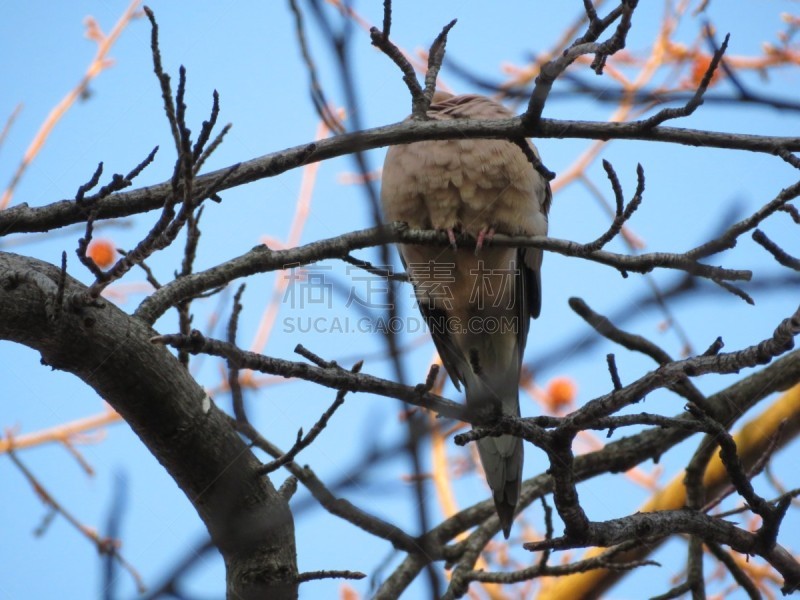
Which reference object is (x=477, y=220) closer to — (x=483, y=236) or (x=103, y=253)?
(x=483, y=236)

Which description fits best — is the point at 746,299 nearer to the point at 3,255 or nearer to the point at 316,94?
the point at 316,94

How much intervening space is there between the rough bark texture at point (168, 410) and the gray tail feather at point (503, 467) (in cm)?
123

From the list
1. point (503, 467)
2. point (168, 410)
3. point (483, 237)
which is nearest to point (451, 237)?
point (483, 237)

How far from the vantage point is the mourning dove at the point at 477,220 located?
3.38 m

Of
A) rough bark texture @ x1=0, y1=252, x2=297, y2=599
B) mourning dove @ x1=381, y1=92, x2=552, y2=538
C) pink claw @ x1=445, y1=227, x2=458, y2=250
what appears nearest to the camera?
rough bark texture @ x1=0, y1=252, x2=297, y2=599

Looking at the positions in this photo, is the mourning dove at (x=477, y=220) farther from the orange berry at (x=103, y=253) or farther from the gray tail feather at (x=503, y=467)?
the orange berry at (x=103, y=253)

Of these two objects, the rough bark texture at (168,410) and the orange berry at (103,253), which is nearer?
the rough bark texture at (168,410)

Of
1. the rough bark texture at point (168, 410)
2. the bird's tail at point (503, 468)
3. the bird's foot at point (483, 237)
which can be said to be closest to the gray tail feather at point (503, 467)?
the bird's tail at point (503, 468)

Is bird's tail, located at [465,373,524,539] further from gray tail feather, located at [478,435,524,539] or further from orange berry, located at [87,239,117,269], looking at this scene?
orange berry, located at [87,239,117,269]

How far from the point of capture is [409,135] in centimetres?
219

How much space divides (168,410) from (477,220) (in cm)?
173

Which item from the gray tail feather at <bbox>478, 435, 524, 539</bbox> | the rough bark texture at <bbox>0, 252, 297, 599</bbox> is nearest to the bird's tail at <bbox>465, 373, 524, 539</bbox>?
the gray tail feather at <bbox>478, 435, 524, 539</bbox>

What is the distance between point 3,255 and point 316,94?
81cm

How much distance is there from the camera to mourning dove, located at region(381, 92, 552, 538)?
338 centimetres
